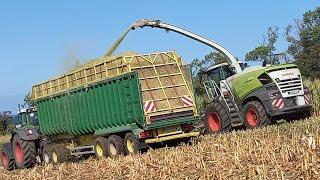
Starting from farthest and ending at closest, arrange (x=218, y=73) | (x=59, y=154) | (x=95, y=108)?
(x=218, y=73) → (x=59, y=154) → (x=95, y=108)

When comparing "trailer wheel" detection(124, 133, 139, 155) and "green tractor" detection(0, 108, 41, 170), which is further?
"green tractor" detection(0, 108, 41, 170)

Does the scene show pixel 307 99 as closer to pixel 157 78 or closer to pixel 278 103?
pixel 278 103

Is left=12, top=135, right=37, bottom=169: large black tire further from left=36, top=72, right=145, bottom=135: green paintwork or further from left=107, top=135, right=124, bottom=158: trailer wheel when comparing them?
left=107, top=135, right=124, bottom=158: trailer wheel

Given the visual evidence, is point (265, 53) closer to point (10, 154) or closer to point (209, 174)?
point (10, 154)

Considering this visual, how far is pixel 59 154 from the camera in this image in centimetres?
1527

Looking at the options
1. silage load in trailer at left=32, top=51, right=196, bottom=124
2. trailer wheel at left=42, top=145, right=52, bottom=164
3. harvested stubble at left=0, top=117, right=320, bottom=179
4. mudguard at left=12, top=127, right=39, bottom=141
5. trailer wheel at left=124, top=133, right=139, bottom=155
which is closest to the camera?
harvested stubble at left=0, top=117, right=320, bottom=179

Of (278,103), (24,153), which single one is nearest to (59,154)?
(24,153)

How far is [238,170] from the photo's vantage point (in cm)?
749

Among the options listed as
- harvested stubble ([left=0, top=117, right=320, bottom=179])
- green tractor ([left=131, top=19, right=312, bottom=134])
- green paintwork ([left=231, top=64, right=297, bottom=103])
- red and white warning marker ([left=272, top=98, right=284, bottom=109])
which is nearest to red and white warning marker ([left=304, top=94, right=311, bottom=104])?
green tractor ([left=131, top=19, right=312, bottom=134])

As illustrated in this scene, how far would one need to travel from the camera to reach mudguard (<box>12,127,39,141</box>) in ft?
53.0

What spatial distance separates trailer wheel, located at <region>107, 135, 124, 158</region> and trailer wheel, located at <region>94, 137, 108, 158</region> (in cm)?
14

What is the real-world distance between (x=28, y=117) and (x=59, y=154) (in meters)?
2.37

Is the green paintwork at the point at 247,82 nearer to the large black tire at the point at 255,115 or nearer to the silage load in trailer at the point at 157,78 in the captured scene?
the large black tire at the point at 255,115

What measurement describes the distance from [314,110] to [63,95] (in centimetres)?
798
